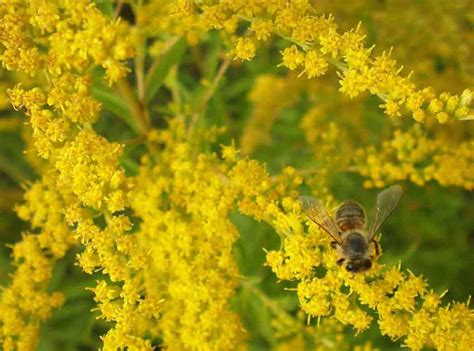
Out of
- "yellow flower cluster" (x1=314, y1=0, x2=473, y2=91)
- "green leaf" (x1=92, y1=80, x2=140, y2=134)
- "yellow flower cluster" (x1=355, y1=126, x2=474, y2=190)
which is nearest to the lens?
"green leaf" (x1=92, y1=80, x2=140, y2=134)

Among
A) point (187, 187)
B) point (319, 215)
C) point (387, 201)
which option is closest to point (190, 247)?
point (187, 187)

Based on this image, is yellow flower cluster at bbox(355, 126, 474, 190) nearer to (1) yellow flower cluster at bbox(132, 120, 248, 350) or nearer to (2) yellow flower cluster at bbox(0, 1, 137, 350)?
(1) yellow flower cluster at bbox(132, 120, 248, 350)

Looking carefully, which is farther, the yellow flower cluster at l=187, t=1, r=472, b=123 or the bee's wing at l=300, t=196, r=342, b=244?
the bee's wing at l=300, t=196, r=342, b=244

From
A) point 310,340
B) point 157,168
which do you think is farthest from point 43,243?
point 310,340

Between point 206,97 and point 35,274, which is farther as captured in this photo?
point 206,97

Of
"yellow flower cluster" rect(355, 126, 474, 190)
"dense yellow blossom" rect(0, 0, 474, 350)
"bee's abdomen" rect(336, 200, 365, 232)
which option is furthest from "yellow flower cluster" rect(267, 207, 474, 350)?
"yellow flower cluster" rect(355, 126, 474, 190)

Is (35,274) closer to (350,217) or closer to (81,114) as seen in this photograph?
(81,114)

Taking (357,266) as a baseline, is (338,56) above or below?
above
